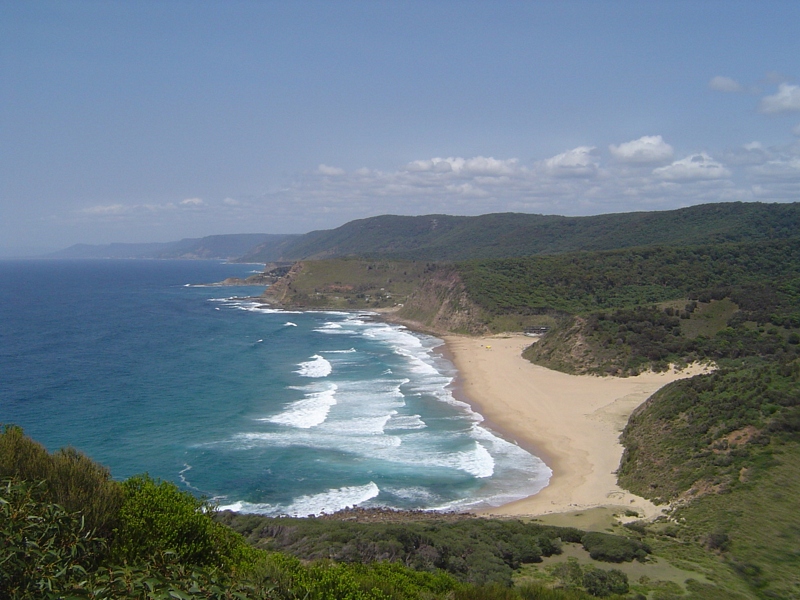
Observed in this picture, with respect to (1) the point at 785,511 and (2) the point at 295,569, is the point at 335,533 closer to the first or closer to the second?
(2) the point at 295,569

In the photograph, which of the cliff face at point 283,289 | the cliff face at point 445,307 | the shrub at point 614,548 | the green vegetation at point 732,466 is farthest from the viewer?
the cliff face at point 283,289

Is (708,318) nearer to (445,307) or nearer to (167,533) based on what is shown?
(445,307)

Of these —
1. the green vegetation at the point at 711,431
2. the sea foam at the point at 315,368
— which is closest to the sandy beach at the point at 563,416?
the green vegetation at the point at 711,431

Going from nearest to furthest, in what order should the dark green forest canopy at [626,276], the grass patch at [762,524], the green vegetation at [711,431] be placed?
the grass patch at [762,524] < the green vegetation at [711,431] < the dark green forest canopy at [626,276]

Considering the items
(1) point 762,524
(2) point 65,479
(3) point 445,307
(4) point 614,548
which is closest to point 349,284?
(3) point 445,307

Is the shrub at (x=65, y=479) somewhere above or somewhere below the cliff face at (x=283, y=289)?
above

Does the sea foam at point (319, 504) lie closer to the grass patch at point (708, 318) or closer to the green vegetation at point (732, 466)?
A: the green vegetation at point (732, 466)

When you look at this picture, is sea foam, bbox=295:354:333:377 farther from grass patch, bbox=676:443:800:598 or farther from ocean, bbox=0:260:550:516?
grass patch, bbox=676:443:800:598
